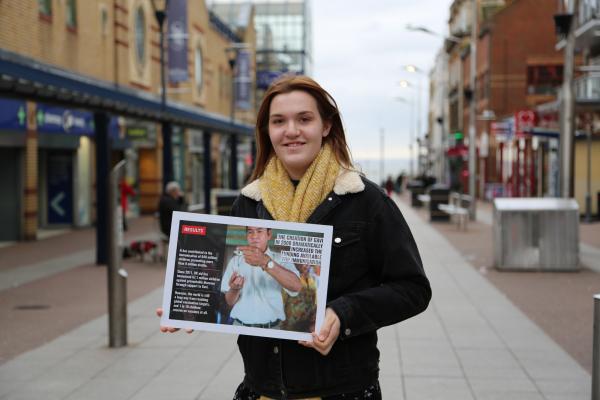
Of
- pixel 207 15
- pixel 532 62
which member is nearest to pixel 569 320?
pixel 207 15

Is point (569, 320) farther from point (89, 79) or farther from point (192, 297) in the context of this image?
point (89, 79)

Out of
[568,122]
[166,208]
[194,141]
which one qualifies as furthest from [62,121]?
[194,141]

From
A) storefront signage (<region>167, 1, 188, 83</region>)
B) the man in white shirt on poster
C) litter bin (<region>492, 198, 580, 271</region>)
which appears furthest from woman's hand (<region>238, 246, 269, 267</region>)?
storefront signage (<region>167, 1, 188, 83</region>)

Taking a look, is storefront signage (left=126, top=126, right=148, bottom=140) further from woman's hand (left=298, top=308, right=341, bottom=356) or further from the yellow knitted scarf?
woman's hand (left=298, top=308, right=341, bottom=356)

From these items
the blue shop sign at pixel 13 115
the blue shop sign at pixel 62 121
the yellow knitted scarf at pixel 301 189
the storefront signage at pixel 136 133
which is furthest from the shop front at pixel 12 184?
the yellow knitted scarf at pixel 301 189

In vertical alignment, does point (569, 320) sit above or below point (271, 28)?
below

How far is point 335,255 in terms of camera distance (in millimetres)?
2969

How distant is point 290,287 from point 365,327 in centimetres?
→ 29

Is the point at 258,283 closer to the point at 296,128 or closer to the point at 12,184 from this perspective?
the point at 296,128

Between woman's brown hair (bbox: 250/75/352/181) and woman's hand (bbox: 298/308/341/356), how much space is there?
1.94 feet

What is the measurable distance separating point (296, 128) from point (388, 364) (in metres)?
5.50

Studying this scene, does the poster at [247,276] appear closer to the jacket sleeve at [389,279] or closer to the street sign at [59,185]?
the jacket sleeve at [389,279]

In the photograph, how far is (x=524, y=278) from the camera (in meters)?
15.2

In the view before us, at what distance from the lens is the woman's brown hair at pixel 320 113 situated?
9.98ft
